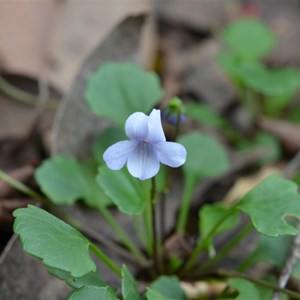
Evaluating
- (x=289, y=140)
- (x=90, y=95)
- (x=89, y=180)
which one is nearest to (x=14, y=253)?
(x=89, y=180)

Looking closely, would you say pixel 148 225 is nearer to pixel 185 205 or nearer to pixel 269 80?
pixel 185 205

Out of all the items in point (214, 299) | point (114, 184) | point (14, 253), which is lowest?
point (214, 299)

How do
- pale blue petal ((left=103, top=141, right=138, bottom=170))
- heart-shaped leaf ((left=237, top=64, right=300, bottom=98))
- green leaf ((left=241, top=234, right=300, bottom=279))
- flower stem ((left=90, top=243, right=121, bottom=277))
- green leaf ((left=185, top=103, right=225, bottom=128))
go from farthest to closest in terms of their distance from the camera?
green leaf ((left=185, top=103, right=225, bottom=128)) → heart-shaped leaf ((left=237, top=64, right=300, bottom=98)) → green leaf ((left=241, top=234, right=300, bottom=279)) → flower stem ((left=90, top=243, right=121, bottom=277)) → pale blue petal ((left=103, top=141, right=138, bottom=170))

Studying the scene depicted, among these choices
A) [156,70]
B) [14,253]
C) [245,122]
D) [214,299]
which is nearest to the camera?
[14,253]

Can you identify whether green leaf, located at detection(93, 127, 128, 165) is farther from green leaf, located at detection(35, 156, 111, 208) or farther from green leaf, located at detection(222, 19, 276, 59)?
green leaf, located at detection(222, 19, 276, 59)

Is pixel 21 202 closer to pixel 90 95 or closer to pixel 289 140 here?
pixel 90 95

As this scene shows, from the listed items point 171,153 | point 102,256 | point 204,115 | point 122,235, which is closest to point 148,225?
point 122,235

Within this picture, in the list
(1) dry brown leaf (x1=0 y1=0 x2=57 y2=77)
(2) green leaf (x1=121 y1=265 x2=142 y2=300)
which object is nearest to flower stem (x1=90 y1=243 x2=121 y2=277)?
(2) green leaf (x1=121 y1=265 x2=142 y2=300)
